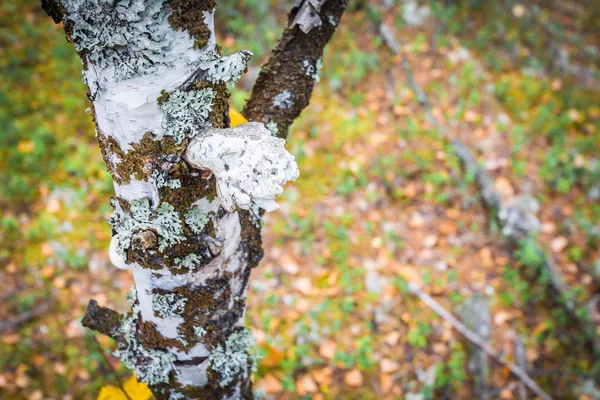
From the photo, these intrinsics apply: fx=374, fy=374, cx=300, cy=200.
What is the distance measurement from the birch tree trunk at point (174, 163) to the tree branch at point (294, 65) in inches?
2.1

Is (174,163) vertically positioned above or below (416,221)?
below

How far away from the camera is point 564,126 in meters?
3.65

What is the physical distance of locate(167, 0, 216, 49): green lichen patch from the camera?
27.4 inches

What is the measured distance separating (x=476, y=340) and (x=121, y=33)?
2768 millimetres

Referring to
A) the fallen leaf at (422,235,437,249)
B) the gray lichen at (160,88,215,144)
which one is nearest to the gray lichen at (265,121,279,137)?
the gray lichen at (160,88,215,144)

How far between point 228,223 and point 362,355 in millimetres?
1923

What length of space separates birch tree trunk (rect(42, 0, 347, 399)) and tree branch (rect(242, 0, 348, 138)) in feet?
0.17

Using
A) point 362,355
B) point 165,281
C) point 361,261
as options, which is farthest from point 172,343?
point 361,261

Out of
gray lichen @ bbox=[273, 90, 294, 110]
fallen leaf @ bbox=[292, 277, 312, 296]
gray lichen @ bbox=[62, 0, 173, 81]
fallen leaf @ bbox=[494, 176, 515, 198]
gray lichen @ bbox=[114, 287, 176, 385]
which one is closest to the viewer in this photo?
gray lichen @ bbox=[62, 0, 173, 81]

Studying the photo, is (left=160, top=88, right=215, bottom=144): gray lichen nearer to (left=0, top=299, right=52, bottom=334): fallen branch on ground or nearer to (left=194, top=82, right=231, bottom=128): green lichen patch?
(left=194, top=82, right=231, bottom=128): green lichen patch

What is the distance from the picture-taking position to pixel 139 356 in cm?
114

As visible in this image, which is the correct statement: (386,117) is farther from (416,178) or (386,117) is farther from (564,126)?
(564,126)

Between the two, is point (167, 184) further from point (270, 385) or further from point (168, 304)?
point (270, 385)

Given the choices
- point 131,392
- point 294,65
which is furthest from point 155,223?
point 131,392
